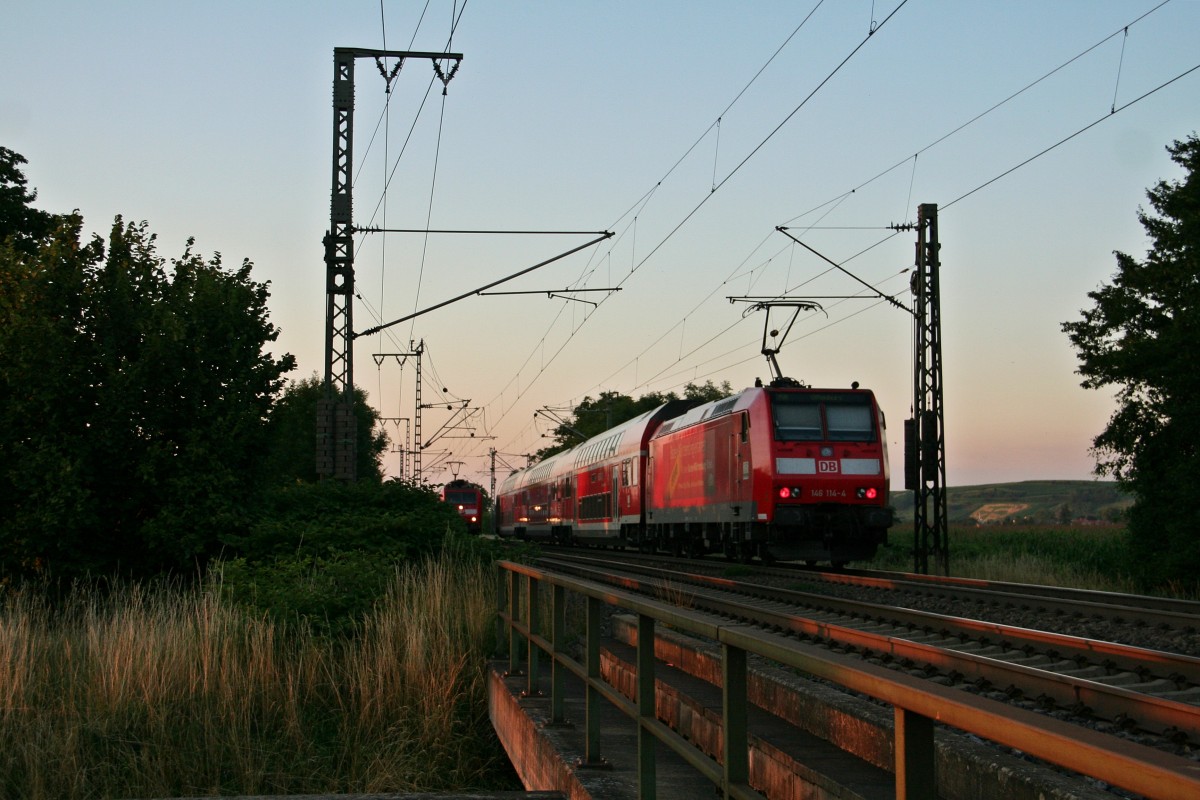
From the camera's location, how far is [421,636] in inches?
430

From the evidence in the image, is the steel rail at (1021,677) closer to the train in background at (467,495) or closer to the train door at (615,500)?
the train door at (615,500)

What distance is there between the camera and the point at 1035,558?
2655cm

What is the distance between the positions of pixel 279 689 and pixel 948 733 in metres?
6.62

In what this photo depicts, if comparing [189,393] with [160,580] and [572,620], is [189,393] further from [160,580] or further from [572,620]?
[572,620]

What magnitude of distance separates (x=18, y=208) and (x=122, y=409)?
55.9 feet

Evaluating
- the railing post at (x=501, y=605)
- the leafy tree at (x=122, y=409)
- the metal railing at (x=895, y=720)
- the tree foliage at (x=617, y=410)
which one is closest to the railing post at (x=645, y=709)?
the metal railing at (x=895, y=720)

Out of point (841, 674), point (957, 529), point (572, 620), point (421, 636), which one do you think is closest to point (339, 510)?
point (572, 620)

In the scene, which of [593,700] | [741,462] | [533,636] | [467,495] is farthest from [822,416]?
[467,495]

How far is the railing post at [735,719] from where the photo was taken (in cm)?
364

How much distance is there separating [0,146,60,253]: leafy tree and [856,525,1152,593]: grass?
2110cm

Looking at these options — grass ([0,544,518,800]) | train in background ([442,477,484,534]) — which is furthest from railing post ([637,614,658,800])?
train in background ([442,477,484,534])

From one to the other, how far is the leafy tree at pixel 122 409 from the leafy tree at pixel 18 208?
46.8 ft

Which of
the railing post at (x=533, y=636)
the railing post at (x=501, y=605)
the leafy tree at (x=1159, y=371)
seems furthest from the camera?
the leafy tree at (x=1159, y=371)

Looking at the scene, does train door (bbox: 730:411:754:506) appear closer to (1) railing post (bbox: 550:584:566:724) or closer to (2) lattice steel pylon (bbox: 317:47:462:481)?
(2) lattice steel pylon (bbox: 317:47:462:481)
